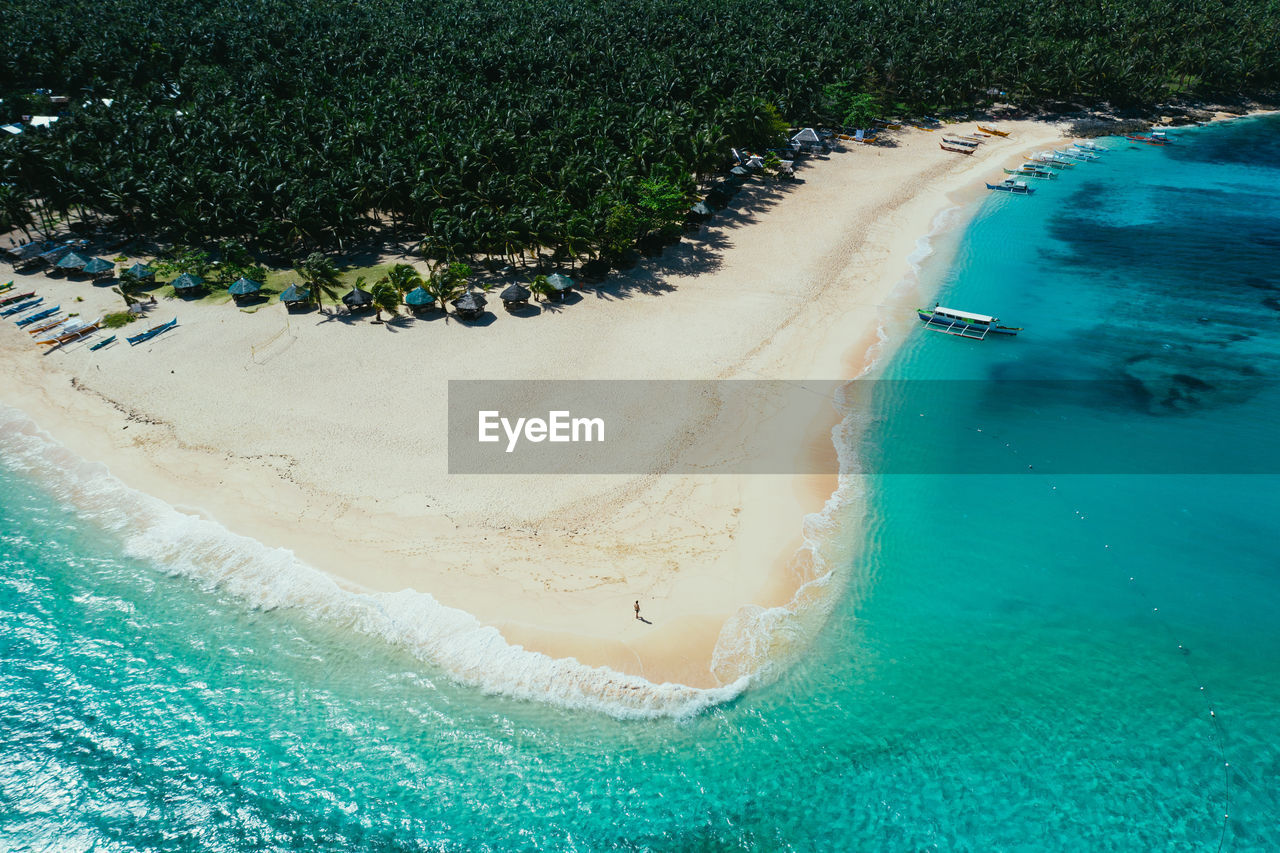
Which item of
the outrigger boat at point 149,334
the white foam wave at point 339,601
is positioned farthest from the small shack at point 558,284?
the outrigger boat at point 149,334

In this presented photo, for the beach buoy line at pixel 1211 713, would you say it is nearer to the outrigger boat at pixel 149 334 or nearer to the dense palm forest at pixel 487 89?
the dense palm forest at pixel 487 89

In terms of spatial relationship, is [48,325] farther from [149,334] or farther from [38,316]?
[149,334]

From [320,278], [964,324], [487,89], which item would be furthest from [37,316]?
[964,324]

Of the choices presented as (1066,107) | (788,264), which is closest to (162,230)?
(788,264)

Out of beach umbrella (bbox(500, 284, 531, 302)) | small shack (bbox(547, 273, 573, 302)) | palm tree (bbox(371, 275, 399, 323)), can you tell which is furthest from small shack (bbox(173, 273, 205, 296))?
small shack (bbox(547, 273, 573, 302))

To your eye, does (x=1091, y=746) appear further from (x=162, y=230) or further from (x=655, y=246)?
(x=162, y=230)

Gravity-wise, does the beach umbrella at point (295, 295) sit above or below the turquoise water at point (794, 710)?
above
